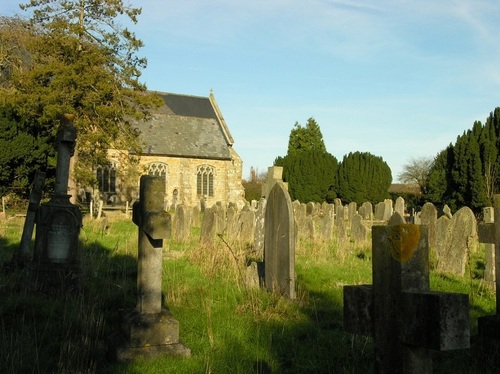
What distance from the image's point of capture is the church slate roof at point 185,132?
38.8 metres

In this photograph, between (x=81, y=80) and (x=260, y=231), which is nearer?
(x=260, y=231)

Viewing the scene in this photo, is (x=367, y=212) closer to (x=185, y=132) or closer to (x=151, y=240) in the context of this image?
(x=151, y=240)

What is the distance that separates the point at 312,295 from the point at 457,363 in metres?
2.81

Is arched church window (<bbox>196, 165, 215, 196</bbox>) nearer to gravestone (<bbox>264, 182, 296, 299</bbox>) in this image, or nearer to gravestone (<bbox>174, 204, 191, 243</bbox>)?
gravestone (<bbox>174, 204, 191, 243</bbox>)

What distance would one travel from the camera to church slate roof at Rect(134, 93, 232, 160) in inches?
1526

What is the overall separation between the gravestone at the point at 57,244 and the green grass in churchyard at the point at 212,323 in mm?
254

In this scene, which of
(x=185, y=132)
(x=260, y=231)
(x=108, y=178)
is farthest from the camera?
(x=185, y=132)

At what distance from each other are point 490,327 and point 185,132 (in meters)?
37.8

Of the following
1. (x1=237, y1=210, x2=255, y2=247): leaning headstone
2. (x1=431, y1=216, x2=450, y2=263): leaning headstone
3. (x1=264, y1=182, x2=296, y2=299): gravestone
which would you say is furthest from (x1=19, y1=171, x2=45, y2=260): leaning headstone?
(x1=431, y1=216, x2=450, y2=263): leaning headstone

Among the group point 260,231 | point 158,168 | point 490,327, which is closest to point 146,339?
point 490,327

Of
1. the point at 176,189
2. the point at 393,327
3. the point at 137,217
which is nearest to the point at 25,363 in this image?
the point at 137,217

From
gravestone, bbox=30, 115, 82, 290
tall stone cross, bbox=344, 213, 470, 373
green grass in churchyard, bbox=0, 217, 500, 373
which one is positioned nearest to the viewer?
tall stone cross, bbox=344, 213, 470, 373

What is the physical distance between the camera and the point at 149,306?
4223 mm

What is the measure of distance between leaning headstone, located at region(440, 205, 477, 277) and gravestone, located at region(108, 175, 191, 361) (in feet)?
19.0
